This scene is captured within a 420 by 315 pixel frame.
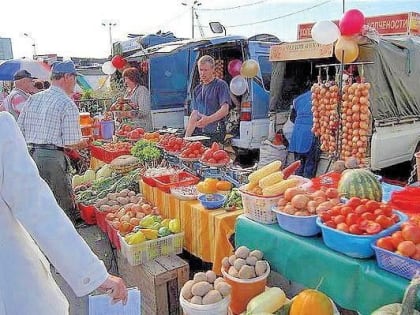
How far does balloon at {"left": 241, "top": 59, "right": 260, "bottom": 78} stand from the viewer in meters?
7.00

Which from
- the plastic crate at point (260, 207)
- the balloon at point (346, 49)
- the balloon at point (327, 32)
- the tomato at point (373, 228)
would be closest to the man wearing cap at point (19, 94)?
the balloon at point (327, 32)

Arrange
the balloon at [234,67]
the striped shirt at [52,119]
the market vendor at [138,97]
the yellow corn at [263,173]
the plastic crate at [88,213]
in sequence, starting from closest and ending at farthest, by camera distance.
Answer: the yellow corn at [263,173]
the striped shirt at [52,119]
the plastic crate at [88,213]
the balloon at [234,67]
the market vendor at [138,97]

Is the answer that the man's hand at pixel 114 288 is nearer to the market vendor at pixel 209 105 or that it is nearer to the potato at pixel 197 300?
the potato at pixel 197 300

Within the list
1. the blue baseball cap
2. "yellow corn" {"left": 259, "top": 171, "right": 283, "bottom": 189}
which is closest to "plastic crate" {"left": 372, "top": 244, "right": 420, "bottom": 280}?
"yellow corn" {"left": 259, "top": 171, "right": 283, "bottom": 189}

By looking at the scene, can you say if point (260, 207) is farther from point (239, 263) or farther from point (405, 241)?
point (405, 241)

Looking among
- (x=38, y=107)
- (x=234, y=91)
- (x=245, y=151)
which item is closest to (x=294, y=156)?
(x=245, y=151)

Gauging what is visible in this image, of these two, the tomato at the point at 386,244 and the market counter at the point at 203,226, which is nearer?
the tomato at the point at 386,244

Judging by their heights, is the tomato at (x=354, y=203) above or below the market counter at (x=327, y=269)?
above

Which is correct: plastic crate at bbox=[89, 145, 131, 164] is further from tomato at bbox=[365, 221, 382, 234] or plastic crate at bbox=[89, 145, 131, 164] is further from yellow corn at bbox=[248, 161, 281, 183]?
tomato at bbox=[365, 221, 382, 234]

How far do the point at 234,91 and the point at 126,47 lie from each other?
5495 millimetres

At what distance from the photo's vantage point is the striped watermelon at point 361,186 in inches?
98.0

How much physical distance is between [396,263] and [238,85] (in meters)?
5.57

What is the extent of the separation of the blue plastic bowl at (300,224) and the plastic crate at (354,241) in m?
0.17

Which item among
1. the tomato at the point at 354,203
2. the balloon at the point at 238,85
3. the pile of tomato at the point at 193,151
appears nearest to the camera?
the tomato at the point at 354,203
